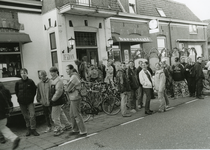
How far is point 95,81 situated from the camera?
1001cm

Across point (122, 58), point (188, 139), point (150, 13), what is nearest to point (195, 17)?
point (150, 13)

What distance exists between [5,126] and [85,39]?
28.7 ft

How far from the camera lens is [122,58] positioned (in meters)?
15.5

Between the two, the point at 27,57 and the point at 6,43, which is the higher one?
the point at 6,43

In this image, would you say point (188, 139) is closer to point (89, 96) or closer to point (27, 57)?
point (89, 96)

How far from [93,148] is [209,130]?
274 centimetres

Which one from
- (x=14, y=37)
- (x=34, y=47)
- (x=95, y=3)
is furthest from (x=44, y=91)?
(x=95, y=3)

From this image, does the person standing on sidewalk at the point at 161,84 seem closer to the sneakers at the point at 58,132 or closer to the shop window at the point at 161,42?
the sneakers at the point at 58,132

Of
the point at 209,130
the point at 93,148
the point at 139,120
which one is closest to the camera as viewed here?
the point at 93,148

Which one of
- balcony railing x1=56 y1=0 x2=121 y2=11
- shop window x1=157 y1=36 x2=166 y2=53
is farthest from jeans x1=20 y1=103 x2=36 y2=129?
shop window x1=157 y1=36 x2=166 y2=53

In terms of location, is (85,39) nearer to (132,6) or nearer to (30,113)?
(132,6)

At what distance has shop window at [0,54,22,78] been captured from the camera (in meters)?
10.6

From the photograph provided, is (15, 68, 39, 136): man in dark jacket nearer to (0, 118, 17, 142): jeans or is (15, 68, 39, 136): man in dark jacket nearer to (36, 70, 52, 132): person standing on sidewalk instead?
(36, 70, 52, 132): person standing on sidewalk

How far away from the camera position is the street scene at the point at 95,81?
5328mm
